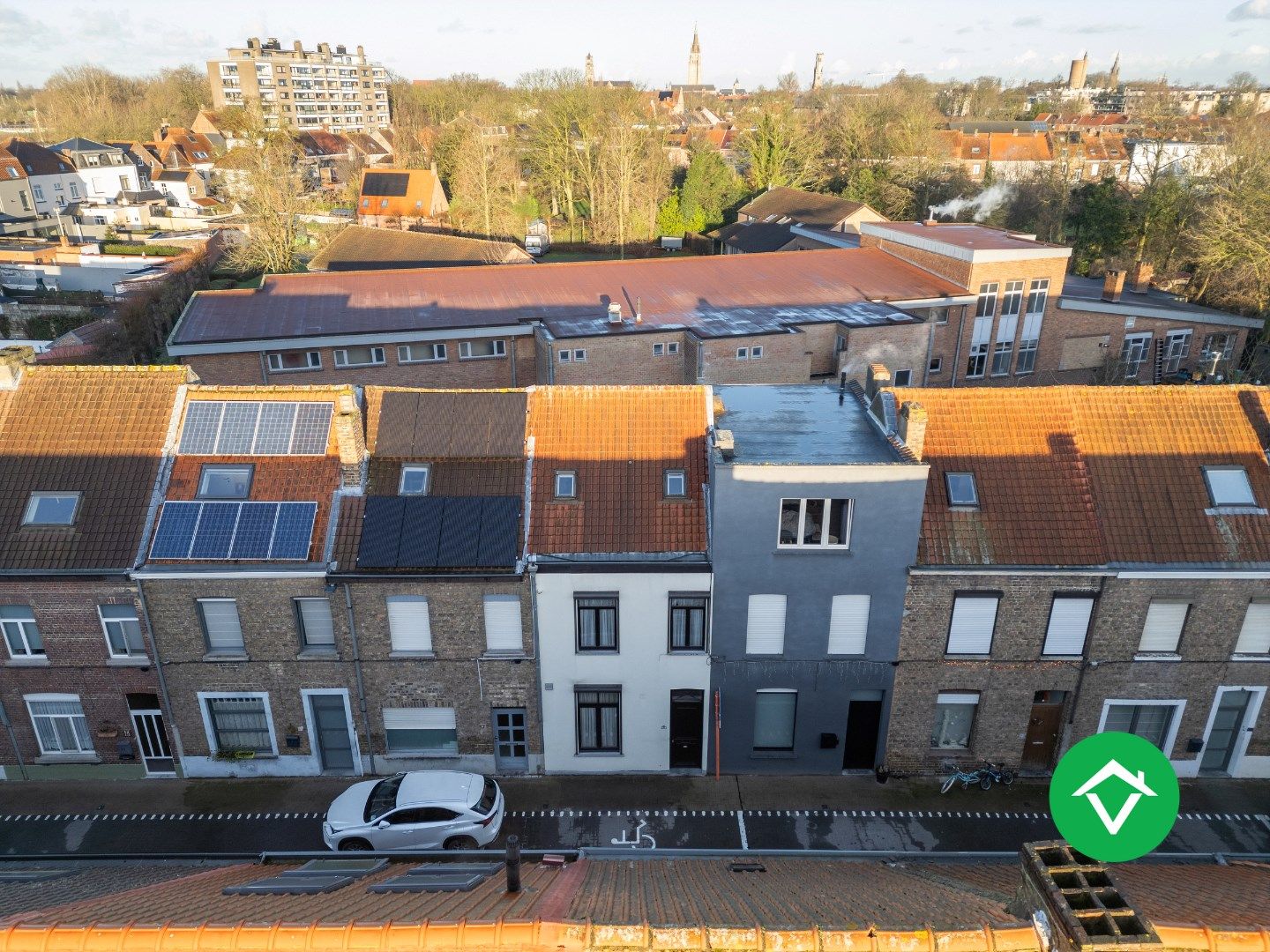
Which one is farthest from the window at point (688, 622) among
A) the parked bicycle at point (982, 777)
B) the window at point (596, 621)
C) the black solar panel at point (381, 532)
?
the parked bicycle at point (982, 777)

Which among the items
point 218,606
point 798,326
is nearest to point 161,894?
point 218,606

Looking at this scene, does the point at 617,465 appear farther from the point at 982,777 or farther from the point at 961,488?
the point at 982,777

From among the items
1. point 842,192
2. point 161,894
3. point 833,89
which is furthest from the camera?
point 833,89

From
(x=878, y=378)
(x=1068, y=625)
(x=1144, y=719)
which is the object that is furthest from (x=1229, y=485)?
(x=878, y=378)

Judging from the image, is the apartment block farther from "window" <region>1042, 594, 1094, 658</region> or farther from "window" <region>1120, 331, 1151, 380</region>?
"window" <region>1042, 594, 1094, 658</region>

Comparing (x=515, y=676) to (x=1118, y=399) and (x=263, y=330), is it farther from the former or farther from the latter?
(x=263, y=330)

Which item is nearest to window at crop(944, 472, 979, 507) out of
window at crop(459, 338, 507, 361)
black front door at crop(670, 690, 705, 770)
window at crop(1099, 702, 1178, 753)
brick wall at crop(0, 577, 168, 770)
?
window at crop(1099, 702, 1178, 753)
